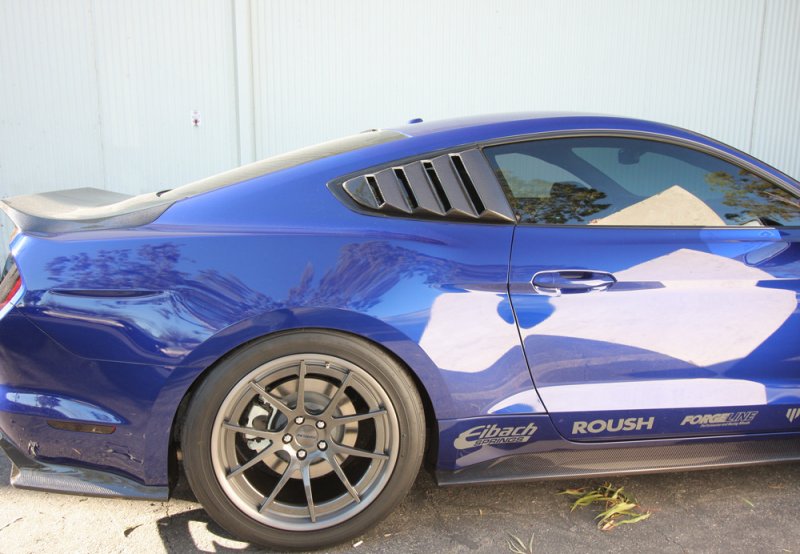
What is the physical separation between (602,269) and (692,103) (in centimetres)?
513

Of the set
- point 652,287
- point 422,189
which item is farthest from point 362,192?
point 652,287

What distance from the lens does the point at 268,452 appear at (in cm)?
224

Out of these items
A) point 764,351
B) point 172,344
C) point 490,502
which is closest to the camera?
point 172,344

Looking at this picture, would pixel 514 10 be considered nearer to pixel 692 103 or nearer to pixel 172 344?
pixel 692 103

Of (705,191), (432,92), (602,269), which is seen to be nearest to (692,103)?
(432,92)

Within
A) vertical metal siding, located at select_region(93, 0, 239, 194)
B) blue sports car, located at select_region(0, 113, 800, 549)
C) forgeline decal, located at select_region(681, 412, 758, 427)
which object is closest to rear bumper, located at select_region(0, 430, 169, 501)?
blue sports car, located at select_region(0, 113, 800, 549)

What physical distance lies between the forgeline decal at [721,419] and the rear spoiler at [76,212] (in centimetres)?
205

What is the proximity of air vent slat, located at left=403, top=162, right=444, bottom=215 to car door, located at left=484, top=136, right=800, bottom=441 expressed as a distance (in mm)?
260

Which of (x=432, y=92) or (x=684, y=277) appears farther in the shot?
(x=432, y=92)

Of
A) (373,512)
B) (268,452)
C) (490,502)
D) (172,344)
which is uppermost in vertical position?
(172,344)

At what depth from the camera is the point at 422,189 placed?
2316 mm

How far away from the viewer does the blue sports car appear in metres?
2.12

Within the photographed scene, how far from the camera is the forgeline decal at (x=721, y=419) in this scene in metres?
2.42

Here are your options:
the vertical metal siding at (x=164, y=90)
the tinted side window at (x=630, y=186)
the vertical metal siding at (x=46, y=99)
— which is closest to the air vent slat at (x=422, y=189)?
the tinted side window at (x=630, y=186)
